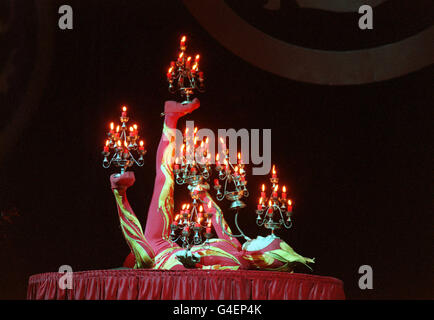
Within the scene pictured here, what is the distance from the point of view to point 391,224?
28.7ft

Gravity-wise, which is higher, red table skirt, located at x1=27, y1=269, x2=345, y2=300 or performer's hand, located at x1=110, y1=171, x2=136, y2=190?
performer's hand, located at x1=110, y1=171, x2=136, y2=190

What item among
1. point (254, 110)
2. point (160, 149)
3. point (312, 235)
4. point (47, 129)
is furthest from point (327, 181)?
point (47, 129)

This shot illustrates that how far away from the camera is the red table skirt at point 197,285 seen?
571 cm

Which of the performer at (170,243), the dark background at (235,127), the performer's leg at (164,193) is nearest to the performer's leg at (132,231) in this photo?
the performer at (170,243)

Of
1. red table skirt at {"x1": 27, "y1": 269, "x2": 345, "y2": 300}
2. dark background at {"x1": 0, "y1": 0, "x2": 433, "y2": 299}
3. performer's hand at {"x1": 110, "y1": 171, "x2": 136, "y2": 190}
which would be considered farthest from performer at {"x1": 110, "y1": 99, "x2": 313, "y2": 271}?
dark background at {"x1": 0, "y1": 0, "x2": 433, "y2": 299}

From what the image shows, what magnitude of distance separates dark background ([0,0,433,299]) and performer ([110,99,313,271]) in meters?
1.81

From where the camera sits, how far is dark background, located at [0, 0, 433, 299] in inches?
346

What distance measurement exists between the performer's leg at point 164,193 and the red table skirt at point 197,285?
114 centimetres

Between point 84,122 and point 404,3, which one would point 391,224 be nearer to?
point 404,3

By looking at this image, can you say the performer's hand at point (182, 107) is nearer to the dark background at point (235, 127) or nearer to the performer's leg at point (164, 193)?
the performer's leg at point (164, 193)

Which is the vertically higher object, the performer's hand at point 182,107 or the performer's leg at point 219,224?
the performer's hand at point 182,107

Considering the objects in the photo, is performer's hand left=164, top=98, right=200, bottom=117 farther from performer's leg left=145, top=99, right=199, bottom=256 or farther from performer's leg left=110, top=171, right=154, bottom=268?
performer's leg left=110, top=171, right=154, bottom=268

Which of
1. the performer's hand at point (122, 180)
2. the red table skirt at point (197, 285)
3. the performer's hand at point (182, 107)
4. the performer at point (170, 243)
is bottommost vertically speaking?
the red table skirt at point (197, 285)

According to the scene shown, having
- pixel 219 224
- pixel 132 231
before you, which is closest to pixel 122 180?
pixel 132 231
